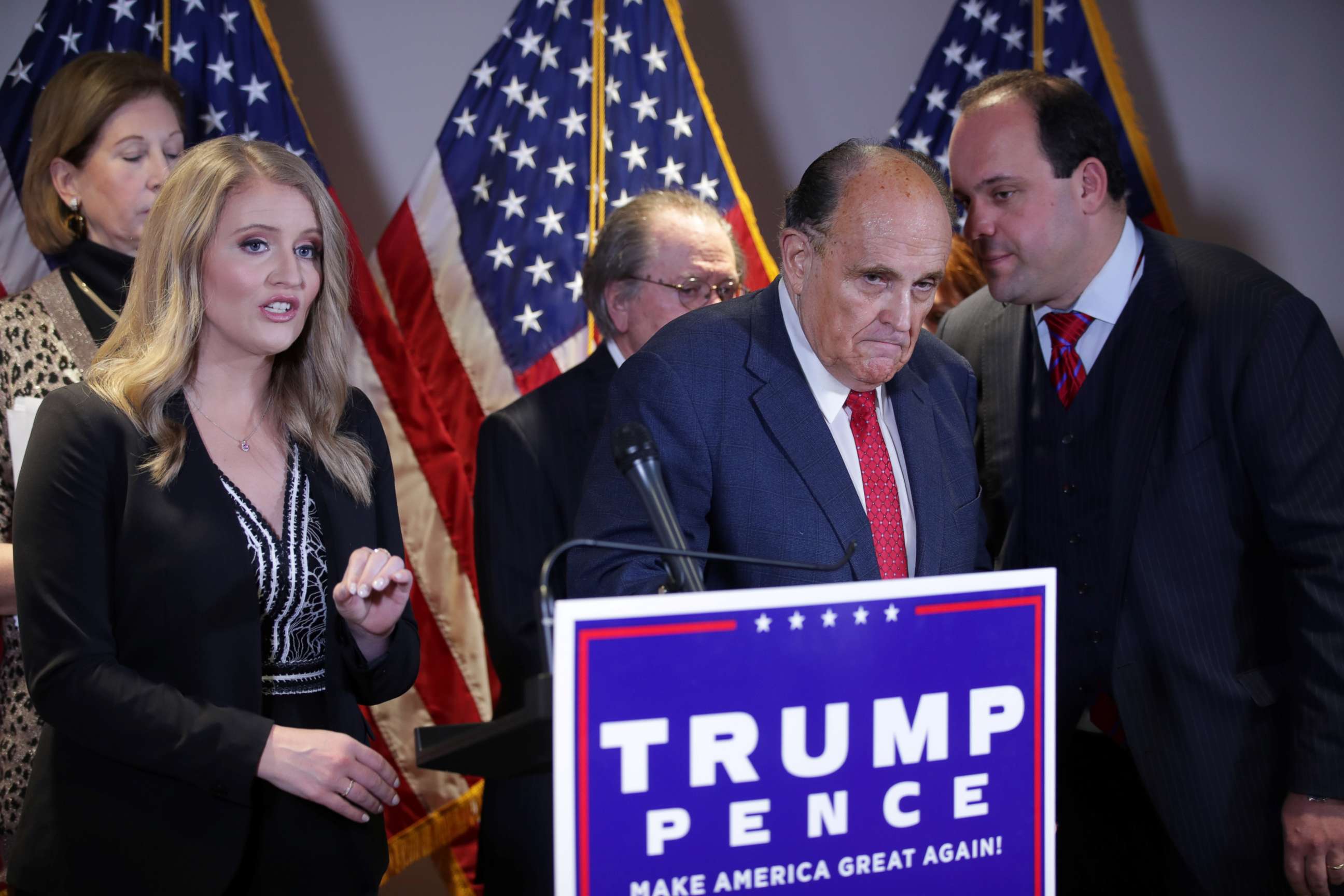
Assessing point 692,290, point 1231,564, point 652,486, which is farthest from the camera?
point 692,290

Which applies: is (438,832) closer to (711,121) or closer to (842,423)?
(842,423)

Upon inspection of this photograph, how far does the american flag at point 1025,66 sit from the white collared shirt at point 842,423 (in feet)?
6.05

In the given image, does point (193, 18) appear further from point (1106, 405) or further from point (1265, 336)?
point (1265, 336)

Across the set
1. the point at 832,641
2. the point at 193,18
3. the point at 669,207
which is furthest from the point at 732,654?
the point at 193,18

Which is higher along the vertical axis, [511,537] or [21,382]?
[21,382]

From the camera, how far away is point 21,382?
220 centimetres

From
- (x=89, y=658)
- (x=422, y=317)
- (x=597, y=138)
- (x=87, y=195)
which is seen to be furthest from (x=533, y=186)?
(x=89, y=658)

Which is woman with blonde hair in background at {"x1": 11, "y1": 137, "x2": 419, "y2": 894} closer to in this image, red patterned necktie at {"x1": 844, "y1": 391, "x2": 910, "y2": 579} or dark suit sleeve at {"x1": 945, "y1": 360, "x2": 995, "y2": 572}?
red patterned necktie at {"x1": 844, "y1": 391, "x2": 910, "y2": 579}

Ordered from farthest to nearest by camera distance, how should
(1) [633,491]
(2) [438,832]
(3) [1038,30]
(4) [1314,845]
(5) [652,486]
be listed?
(3) [1038,30]
(2) [438,832]
(4) [1314,845]
(1) [633,491]
(5) [652,486]

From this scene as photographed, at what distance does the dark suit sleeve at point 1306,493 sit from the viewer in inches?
77.7

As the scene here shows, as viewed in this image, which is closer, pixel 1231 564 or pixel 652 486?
pixel 652 486

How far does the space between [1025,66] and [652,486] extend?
2.89m

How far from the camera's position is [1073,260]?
91.7 inches

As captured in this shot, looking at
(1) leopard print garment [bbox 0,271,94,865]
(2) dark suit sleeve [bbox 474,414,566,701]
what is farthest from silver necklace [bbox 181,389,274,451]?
(2) dark suit sleeve [bbox 474,414,566,701]
